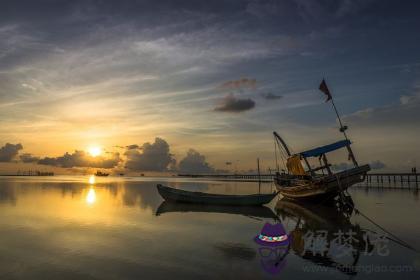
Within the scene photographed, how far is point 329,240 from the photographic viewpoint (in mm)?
16750

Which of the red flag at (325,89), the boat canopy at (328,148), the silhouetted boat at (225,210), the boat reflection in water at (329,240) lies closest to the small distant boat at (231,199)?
the silhouetted boat at (225,210)

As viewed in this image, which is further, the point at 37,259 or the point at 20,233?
the point at 20,233

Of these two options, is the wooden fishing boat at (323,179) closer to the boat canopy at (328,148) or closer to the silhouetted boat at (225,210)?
the boat canopy at (328,148)

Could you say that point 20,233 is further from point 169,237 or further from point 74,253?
point 169,237

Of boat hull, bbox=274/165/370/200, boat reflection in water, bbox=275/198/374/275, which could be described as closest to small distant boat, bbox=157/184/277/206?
boat hull, bbox=274/165/370/200

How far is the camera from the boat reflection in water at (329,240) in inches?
509

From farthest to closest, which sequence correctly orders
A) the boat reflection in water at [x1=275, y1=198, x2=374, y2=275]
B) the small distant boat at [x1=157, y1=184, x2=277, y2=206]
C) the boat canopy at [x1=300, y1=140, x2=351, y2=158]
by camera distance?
the boat canopy at [x1=300, y1=140, x2=351, y2=158] < the small distant boat at [x1=157, y1=184, x2=277, y2=206] < the boat reflection in water at [x1=275, y1=198, x2=374, y2=275]

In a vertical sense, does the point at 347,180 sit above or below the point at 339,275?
above

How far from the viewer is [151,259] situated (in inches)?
529

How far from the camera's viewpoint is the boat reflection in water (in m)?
12.9

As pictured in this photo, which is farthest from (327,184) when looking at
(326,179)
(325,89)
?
(325,89)

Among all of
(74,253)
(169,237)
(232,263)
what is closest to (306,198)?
(169,237)

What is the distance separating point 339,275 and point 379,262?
2.84m

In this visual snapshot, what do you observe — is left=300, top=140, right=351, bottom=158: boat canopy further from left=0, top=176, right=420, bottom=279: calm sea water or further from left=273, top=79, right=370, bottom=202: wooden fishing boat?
left=0, top=176, right=420, bottom=279: calm sea water
